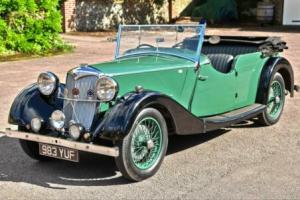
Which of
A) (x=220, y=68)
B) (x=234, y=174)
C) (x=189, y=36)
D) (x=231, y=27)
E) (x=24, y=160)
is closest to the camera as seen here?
(x=234, y=174)

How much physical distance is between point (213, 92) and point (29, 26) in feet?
32.0

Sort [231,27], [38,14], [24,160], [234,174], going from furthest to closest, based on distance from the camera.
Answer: [231,27]
[38,14]
[24,160]
[234,174]

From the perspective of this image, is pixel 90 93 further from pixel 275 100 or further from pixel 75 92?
pixel 275 100

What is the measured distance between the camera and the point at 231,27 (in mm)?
23188

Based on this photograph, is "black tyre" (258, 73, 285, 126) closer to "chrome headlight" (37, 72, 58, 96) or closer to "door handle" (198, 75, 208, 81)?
"door handle" (198, 75, 208, 81)

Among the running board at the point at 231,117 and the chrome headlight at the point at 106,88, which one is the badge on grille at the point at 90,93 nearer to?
the chrome headlight at the point at 106,88

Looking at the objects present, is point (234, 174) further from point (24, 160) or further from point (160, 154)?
point (24, 160)

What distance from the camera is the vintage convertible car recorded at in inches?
192

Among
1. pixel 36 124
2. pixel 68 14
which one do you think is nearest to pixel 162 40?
pixel 36 124

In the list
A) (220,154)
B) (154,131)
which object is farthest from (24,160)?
(220,154)

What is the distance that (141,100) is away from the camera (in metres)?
4.86

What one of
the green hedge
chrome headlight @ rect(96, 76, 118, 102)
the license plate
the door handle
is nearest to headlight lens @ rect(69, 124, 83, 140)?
the license plate

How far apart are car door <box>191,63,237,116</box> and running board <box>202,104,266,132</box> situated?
10 cm

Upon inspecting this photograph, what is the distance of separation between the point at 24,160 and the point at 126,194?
159 centimetres
